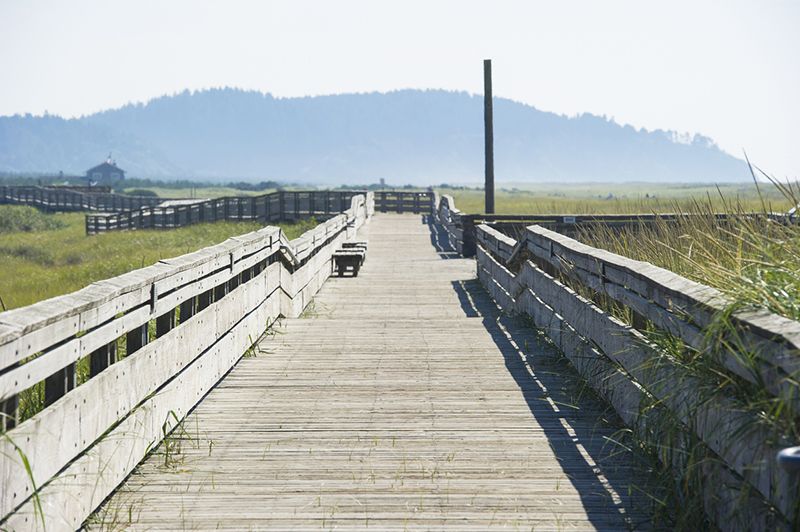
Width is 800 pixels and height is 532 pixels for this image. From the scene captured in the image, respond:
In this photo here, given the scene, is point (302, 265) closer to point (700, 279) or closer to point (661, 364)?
point (700, 279)

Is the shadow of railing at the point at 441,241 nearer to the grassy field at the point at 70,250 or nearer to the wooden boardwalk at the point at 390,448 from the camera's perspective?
the grassy field at the point at 70,250

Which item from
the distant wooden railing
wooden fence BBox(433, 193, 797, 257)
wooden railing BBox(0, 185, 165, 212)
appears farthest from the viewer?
wooden railing BBox(0, 185, 165, 212)

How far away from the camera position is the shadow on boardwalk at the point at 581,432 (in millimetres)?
5449

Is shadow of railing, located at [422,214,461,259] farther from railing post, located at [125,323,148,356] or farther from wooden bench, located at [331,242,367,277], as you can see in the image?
railing post, located at [125,323,148,356]

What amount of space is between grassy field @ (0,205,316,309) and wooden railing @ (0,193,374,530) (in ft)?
39.7

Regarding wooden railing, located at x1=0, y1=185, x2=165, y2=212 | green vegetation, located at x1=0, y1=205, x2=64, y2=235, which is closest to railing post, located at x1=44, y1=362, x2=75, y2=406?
green vegetation, located at x1=0, y1=205, x2=64, y2=235

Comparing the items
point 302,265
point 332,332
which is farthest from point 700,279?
point 302,265

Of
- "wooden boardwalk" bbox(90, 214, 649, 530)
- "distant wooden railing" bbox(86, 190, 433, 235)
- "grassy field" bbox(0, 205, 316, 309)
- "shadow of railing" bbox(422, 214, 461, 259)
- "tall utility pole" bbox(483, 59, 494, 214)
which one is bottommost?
"grassy field" bbox(0, 205, 316, 309)

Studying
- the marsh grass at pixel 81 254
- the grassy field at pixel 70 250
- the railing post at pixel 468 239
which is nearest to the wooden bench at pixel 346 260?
the grassy field at pixel 70 250

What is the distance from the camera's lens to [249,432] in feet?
23.2

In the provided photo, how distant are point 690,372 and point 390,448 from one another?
209 centimetres

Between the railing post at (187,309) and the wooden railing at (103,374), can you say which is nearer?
the wooden railing at (103,374)

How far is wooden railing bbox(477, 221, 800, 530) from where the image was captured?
165 inches

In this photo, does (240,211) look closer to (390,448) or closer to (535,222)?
(535,222)
